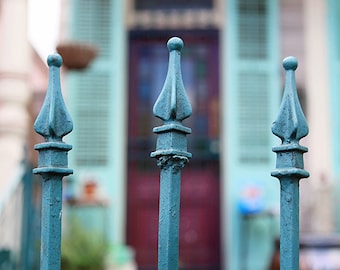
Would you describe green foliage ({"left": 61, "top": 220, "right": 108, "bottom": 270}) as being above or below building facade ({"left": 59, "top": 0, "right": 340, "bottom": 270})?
below

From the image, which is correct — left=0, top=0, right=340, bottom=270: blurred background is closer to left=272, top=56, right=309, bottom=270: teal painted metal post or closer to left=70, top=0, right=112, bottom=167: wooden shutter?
left=70, top=0, right=112, bottom=167: wooden shutter

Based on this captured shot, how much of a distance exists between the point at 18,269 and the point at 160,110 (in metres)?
2.60

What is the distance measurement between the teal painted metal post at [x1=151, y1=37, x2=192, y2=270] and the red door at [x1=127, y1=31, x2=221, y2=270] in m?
3.96

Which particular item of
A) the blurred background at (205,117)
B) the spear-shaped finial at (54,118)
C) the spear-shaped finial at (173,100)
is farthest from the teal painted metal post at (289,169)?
the blurred background at (205,117)

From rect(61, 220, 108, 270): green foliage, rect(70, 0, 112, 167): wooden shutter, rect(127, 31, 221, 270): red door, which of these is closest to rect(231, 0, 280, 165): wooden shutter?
rect(127, 31, 221, 270): red door

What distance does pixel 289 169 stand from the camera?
4.69ft

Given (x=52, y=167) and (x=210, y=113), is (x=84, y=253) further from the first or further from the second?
(x=52, y=167)

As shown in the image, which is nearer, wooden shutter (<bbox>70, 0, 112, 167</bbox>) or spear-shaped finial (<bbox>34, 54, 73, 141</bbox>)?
spear-shaped finial (<bbox>34, 54, 73, 141</bbox>)

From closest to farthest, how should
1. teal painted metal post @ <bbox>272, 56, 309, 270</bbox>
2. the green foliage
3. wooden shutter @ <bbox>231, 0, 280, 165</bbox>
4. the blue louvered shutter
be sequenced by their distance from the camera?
teal painted metal post @ <bbox>272, 56, 309, 270</bbox>, the green foliage, the blue louvered shutter, wooden shutter @ <bbox>231, 0, 280, 165</bbox>

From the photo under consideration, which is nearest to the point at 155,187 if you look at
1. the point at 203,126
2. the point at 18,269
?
the point at 203,126

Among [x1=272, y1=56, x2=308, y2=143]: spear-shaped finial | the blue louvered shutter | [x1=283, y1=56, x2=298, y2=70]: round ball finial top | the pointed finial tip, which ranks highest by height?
the blue louvered shutter

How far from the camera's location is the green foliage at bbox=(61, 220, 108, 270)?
174 inches

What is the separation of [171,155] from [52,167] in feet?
1.01

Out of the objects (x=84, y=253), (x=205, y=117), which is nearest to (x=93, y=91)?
(x=205, y=117)
